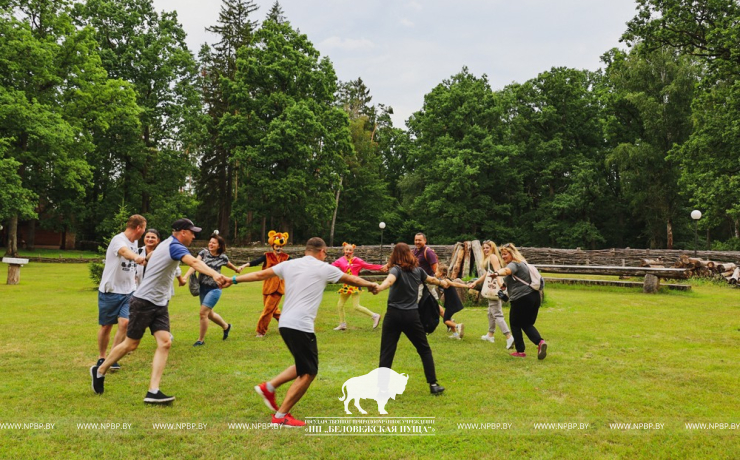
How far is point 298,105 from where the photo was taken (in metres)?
34.3

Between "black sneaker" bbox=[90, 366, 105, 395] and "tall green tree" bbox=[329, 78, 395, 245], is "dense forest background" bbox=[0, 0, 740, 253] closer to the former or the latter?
"tall green tree" bbox=[329, 78, 395, 245]

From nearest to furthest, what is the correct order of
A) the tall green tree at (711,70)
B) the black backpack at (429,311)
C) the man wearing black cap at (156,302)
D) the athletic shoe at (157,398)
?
the athletic shoe at (157,398) < the man wearing black cap at (156,302) < the black backpack at (429,311) < the tall green tree at (711,70)

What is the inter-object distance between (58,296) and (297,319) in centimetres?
1354

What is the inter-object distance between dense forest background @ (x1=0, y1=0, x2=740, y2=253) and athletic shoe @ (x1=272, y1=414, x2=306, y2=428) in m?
26.4

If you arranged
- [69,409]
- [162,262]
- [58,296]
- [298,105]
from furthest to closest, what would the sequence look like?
[298,105] → [58,296] → [162,262] → [69,409]

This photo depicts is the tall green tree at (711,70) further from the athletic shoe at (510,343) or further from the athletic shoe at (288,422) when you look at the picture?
the athletic shoe at (288,422)

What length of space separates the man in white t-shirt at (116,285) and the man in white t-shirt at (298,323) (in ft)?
7.94

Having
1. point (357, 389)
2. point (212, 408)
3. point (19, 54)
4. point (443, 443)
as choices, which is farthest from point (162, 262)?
point (19, 54)

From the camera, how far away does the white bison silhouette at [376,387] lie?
4844 millimetres

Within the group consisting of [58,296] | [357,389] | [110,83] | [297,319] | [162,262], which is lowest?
[58,296]

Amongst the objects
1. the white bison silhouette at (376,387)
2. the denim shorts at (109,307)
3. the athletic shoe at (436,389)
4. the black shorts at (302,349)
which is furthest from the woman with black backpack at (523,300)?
the denim shorts at (109,307)

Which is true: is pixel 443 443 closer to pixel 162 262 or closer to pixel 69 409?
pixel 162 262

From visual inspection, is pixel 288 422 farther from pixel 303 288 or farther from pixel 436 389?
pixel 436 389

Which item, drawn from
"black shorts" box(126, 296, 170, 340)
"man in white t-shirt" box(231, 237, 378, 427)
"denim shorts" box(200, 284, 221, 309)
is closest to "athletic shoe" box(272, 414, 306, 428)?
"man in white t-shirt" box(231, 237, 378, 427)
